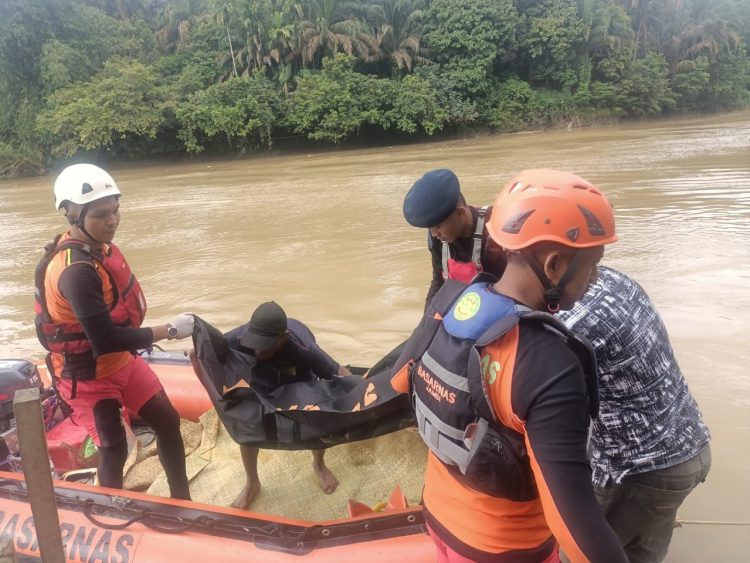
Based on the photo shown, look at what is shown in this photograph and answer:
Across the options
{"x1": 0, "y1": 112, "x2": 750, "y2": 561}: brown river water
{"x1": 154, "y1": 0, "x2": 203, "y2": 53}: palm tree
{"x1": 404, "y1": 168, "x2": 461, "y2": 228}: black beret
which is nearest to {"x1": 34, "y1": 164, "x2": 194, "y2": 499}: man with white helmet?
{"x1": 404, "y1": 168, "x2": 461, "y2": 228}: black beret

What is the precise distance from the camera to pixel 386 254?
734cm

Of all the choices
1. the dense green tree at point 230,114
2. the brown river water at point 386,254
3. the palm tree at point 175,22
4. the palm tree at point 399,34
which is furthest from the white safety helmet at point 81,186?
the palm tree at point 175,22

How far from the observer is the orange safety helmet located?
0.99 meters

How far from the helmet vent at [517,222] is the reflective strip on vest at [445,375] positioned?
27 centimetres

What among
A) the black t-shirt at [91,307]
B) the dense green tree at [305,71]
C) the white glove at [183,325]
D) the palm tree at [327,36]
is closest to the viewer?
the black t-shirt at [91,307]

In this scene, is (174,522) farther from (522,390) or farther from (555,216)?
(555,216)

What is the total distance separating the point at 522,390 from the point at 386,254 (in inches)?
253

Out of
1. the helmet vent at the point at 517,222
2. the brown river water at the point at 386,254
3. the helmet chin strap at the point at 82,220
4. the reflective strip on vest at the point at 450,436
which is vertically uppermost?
the helmet vent at the point at 517,222

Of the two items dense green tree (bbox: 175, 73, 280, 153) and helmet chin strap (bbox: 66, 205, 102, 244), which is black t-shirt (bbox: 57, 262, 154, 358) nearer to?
helmet chin strap (bbox: 66, 205, 102, 244)

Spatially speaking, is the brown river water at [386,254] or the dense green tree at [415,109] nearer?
the brown river water at [386,254]

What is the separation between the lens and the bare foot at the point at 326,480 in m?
2.61

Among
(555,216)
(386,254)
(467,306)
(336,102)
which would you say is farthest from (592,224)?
(336,102)

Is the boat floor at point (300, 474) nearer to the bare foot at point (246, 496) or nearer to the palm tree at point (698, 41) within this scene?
the bare foot at point (246, 496)

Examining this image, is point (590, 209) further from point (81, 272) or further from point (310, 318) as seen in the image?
point (310, 318)
